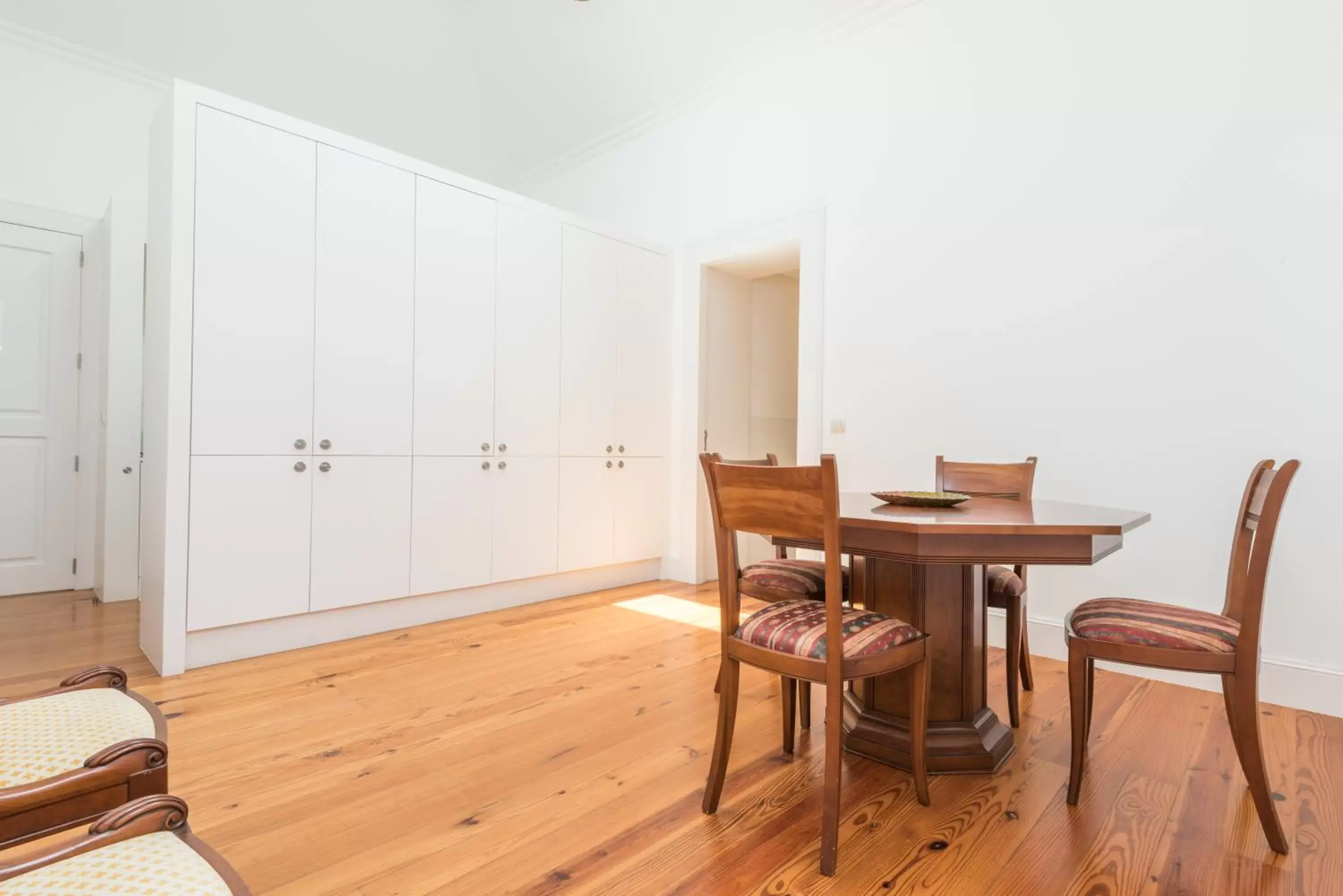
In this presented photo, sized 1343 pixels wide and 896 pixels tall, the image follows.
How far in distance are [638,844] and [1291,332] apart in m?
2.91

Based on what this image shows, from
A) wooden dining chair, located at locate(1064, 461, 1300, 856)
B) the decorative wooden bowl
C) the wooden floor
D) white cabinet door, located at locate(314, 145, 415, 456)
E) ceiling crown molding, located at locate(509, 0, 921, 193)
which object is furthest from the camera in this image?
ceiling crown molding, located at locate(509, 0, 921, 193)

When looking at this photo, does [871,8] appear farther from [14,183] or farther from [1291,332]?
[14,183]

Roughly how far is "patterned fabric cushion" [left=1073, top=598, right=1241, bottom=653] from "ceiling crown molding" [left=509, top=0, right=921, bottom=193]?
3.25 m

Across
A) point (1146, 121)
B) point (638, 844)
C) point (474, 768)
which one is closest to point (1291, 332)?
point (1146, 121)

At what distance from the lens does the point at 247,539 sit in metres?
2.81

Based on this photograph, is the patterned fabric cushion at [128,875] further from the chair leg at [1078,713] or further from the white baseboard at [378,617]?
the white baseboard at [378,617]

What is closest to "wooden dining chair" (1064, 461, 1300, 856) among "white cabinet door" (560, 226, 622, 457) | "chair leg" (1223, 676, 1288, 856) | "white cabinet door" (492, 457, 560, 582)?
"chair leg" (1223, 676, 1288, 856)

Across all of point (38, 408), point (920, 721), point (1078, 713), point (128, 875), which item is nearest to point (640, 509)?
point (920, 721)

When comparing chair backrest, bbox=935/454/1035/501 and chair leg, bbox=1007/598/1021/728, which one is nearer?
chair leg, bbox=1007/598/1021/728

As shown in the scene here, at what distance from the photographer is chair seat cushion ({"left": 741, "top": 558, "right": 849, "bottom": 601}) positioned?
2.28 metres

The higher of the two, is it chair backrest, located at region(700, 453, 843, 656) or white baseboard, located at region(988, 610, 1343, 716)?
chair backrest, located at region(700, 453, 843, 656)

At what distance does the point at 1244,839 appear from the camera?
5.15 feet

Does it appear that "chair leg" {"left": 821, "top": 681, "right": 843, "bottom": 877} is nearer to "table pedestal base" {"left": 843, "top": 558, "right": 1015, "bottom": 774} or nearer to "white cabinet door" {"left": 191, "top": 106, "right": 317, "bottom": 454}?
"table pedestal base" {"left": 843, "top": 558, "right": 1015, "bottom": 774}

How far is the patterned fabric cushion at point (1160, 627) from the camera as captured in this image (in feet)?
5.27
